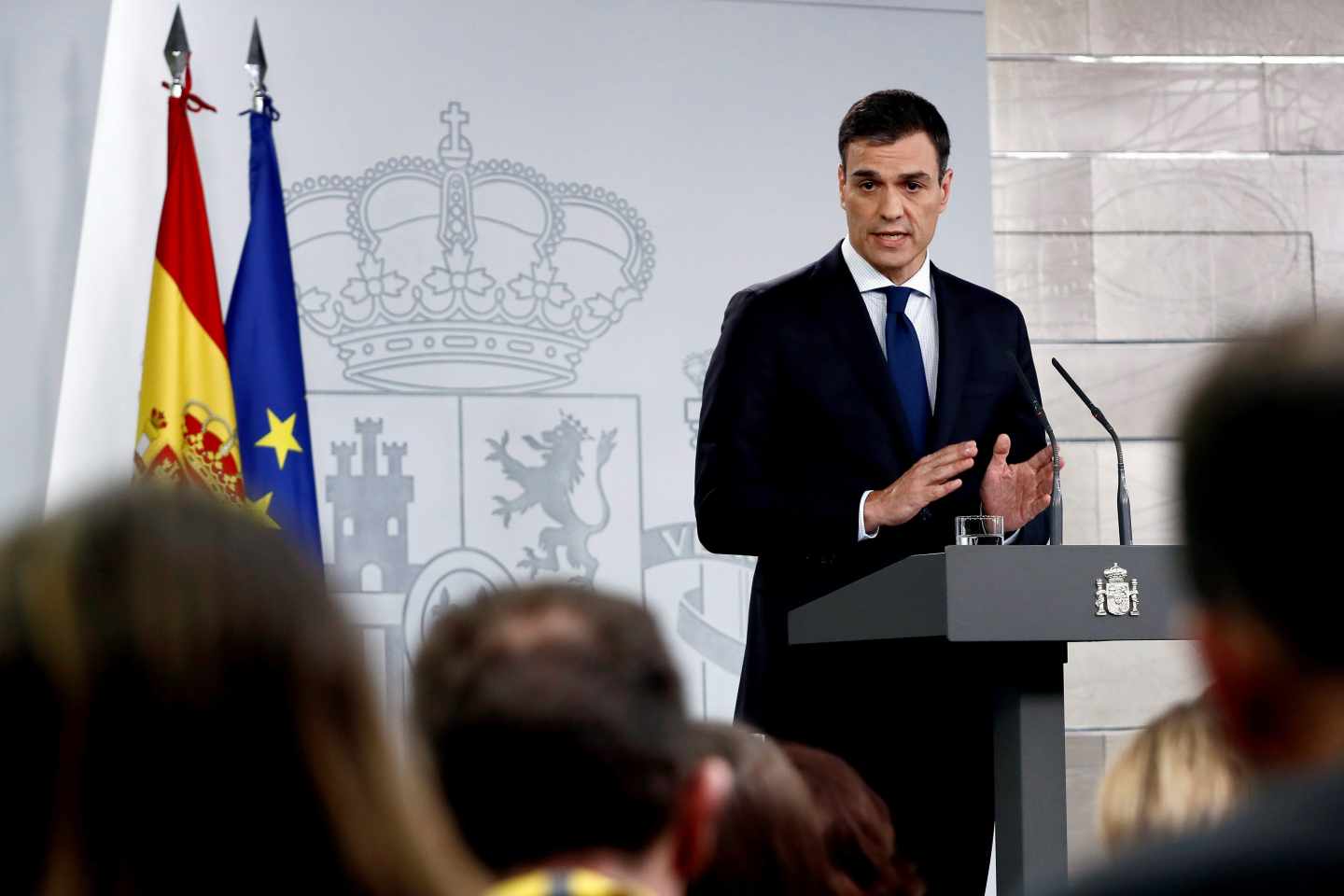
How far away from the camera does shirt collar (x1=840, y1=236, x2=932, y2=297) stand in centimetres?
366

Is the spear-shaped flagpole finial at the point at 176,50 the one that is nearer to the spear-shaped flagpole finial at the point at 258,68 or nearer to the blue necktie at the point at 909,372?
the spear-shaped flagpole finial at the point at 258,68

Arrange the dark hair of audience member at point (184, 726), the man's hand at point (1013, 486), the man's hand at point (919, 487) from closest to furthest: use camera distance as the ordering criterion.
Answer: the dark hair of audience member at point (184, 726) < the man's hand at point (919, 487) < the man's hand at point (1013, 486)

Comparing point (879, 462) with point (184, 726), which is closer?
point (184, 726)

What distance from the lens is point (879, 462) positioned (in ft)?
11.1

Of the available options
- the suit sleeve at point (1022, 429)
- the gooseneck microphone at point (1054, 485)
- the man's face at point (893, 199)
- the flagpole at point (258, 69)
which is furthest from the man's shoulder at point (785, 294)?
the flagpole at point (258, 69)

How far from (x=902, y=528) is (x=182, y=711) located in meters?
2.66

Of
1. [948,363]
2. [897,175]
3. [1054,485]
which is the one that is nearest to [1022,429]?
[948,363]

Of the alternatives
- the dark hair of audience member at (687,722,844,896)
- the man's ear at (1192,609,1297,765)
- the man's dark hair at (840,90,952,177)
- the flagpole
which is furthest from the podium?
the flagpole

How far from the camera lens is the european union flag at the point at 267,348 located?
16.0 ft

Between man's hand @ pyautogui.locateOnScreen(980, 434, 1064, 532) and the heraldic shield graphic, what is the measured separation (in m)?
2.20

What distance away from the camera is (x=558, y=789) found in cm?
108

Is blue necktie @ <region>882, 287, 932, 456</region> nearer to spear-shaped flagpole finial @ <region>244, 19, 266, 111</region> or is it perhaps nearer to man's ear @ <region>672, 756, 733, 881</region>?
spear-shaped flagpole finial @ <region>244, 19, 266, 111</region>

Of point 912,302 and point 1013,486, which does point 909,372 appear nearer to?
point 912,302

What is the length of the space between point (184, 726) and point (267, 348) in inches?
169
